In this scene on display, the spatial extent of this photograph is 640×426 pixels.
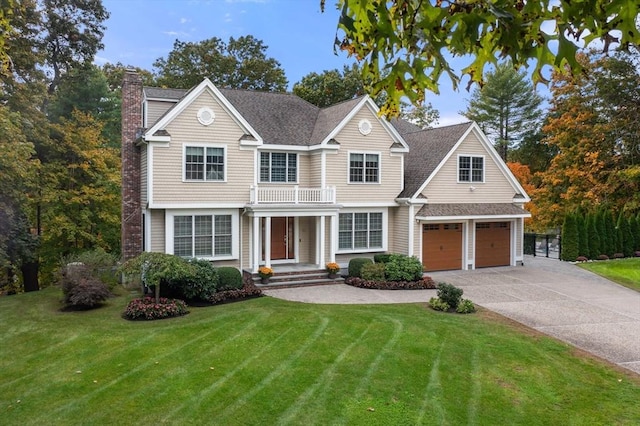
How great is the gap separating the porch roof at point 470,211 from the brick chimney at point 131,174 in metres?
12.5

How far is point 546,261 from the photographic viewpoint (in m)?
27.0

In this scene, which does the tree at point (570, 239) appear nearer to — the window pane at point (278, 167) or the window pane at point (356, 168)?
the window pane at point (356, 168)

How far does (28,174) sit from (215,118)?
348 inches

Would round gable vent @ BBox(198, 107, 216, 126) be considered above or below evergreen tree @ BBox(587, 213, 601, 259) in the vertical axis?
above

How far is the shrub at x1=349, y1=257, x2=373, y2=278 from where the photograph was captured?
20.5 m

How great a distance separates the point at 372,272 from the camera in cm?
1997

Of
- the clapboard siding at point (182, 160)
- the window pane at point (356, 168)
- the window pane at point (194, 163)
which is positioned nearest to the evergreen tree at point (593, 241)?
the window pane at point (356, 168)

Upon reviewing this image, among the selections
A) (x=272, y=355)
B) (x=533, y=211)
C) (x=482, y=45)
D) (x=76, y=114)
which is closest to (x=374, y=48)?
(x=482, y=45)

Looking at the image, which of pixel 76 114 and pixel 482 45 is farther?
pixel 76 114

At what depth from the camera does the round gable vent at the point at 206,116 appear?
1919cm

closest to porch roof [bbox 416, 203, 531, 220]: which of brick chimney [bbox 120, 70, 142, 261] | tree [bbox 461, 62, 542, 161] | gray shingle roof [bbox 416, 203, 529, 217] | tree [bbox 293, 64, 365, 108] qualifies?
gray shingle roof [bbox 416, 203, 529, 217]

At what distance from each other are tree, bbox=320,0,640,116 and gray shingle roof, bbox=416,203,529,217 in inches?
721

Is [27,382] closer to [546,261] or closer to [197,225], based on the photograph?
[197,225]

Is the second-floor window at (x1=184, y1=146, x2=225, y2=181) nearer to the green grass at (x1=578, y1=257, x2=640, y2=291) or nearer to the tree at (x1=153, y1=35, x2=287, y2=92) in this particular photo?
the green grass at (x1=578, y1=257, x2=640, y2=291)
